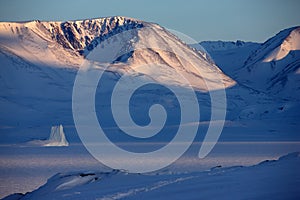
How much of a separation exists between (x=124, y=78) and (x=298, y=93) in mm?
58273

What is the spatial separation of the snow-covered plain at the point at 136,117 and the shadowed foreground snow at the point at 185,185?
3 cm

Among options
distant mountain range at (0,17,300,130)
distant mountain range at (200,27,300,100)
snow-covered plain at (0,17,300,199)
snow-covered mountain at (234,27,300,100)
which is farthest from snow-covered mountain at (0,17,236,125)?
snow-covered mountain at (234,27,300,100)

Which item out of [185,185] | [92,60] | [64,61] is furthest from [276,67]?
[185,185]

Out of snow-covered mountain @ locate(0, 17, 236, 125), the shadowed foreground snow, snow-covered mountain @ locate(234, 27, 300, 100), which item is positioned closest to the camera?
the shadowed foreground snow

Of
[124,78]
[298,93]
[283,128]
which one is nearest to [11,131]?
[283,128]

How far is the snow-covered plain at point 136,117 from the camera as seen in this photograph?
590 inches

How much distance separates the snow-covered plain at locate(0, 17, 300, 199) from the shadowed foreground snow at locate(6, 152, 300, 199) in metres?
0.03

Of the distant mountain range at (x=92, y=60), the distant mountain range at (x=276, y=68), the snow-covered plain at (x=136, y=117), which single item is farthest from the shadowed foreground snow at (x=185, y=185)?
the distant mountain range at (x=276, y=68)

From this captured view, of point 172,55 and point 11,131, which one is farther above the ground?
point 172,55

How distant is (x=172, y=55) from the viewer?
135 metres

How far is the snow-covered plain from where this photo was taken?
1498 cm

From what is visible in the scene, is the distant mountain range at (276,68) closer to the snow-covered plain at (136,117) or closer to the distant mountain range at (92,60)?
the snow-covered plain at (136,117)

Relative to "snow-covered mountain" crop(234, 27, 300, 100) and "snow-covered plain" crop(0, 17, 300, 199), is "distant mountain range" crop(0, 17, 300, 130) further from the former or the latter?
"snow-covered mountain" crop(234, 27, 300, 100)

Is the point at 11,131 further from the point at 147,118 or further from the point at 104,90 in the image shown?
the point at 104,90
